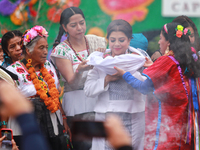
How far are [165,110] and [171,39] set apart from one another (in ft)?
2.04

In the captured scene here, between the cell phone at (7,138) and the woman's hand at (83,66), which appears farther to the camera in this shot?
the woman's hand at (83,66)

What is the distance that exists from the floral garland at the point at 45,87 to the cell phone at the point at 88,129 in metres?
1.78

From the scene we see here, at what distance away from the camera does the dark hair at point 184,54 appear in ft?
7.57

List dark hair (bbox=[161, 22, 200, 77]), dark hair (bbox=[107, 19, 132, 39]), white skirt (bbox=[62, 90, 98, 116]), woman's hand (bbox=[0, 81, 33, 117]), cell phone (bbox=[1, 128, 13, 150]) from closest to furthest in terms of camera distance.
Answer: woman's hand (bbox=[0, 81, 33, 117])
cell phone (bbox=[1, 128, 13, 150])
dark hair (bbox=[161, 22, 200, 77])
dark hair (bbox=[107, 19, 132, 39])
white skirt (bbox=[62, 90, 98, 116])

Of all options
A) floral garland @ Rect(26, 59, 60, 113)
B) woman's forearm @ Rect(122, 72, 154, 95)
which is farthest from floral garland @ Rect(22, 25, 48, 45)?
woman's forearm @ Rect(122, 72, 154, 95)

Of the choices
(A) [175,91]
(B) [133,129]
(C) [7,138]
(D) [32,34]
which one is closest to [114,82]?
(B) [133,129]

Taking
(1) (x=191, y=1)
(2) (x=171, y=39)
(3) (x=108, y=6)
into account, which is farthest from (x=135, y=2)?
(2) (x=171, y=39)

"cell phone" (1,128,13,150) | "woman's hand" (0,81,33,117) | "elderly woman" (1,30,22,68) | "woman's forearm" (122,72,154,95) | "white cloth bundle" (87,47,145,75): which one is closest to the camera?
"woman's hand" (0,81,33,117)

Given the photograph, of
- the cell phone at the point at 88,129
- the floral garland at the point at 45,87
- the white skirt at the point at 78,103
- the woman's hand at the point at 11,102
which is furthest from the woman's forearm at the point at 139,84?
the woman's hand at the point at 11,102

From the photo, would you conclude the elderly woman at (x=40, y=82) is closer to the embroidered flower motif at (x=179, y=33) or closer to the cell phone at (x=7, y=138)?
the cell phone at (x=7, y=138)

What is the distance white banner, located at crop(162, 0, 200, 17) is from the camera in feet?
10.6

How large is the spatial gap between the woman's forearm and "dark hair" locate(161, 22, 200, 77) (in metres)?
0.31

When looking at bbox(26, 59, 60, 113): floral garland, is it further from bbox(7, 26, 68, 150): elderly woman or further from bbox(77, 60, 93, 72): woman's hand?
bbox(77, 60, 93, 72): woman's hand

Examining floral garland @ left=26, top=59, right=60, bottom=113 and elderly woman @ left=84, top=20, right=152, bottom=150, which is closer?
elderly woman @ left=84, top=20, right=152, bottom=150
